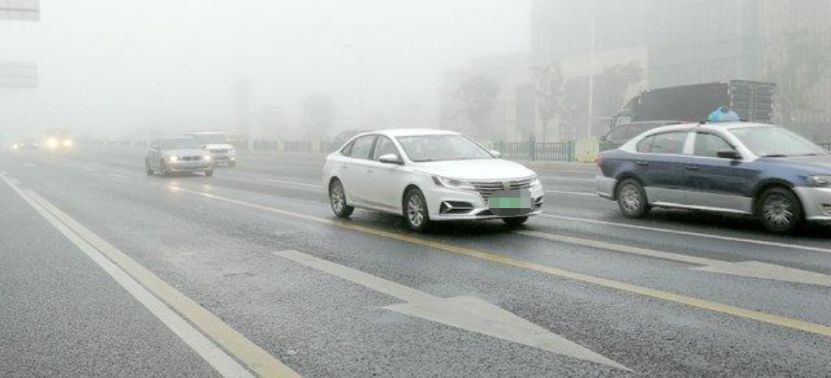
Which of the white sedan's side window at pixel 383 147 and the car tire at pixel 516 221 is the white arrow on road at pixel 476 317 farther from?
the white sedan's side window at pixel 383 147

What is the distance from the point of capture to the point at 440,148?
11.0m

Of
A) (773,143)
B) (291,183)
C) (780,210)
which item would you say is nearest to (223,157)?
(291,183)

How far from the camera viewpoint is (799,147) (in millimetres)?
10172

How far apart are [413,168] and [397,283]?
11.4ft

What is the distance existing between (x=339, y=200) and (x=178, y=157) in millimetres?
14712

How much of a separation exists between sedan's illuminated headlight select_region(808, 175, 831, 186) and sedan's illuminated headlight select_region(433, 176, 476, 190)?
4.04 meters

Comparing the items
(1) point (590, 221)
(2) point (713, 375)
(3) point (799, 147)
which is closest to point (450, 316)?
(2) point (713, 375)

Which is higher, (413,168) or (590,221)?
(413,168)

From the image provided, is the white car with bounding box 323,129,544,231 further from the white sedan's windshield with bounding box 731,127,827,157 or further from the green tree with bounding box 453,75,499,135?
the green tree with bounding box 453,75,499,135

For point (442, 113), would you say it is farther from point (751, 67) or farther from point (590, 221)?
point (590, 221)

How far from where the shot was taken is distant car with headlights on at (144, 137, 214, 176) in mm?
25094

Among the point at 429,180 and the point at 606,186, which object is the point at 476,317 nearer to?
the point at 429,180

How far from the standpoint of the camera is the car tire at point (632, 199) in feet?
36.8

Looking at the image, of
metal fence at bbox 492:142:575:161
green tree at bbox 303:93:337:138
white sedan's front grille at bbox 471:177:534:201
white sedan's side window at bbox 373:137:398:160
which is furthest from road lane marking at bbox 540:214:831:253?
green tree at bbox 303:93:337:138
